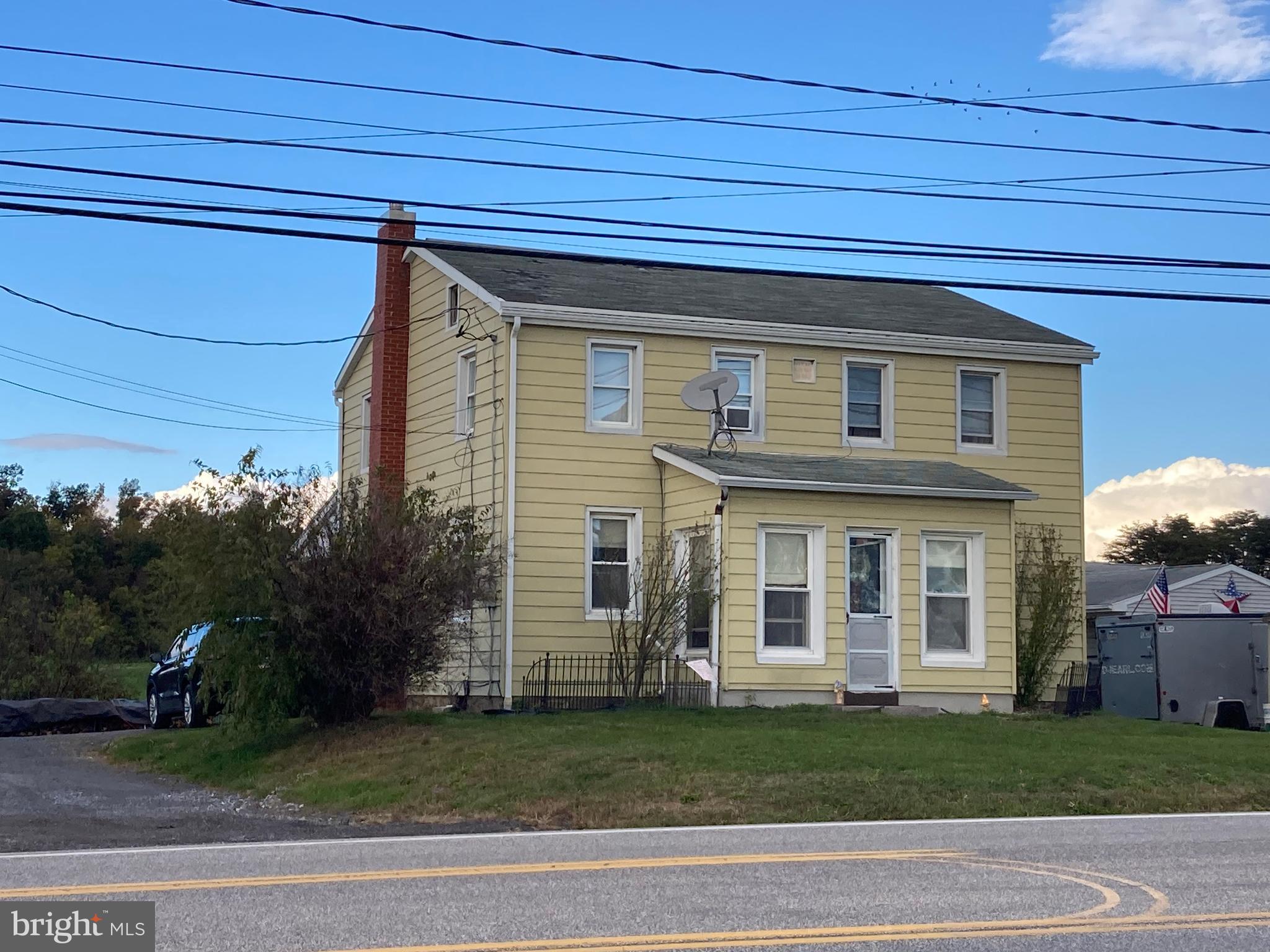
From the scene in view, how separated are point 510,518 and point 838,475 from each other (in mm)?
4931

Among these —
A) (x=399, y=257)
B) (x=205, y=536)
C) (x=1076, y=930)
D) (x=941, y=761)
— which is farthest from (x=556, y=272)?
(x=1076, y=930)

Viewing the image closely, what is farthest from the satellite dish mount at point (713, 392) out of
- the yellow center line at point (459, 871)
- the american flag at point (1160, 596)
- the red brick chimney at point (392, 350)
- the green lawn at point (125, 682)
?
the american flag at point (1160, 596)

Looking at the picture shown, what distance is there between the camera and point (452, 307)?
84.9ft

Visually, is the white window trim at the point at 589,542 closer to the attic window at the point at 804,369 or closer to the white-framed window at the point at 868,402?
the attic window at the point at 804,369

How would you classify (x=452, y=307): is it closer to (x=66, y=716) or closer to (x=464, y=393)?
(x=464, y=393)

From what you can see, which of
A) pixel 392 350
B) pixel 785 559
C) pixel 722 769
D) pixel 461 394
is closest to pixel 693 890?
pixel 722 769

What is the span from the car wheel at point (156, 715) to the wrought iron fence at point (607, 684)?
19.0ft

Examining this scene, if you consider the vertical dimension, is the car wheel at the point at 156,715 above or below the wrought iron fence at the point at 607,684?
below

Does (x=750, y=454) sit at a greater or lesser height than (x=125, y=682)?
greater

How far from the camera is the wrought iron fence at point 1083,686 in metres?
24.4

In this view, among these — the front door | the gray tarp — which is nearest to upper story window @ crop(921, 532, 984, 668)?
the front door

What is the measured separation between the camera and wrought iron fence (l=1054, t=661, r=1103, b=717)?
2444 cm

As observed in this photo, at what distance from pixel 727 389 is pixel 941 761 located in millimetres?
8809

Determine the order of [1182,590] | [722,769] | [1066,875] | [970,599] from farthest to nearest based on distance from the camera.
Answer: [1182,590] → [970,599] → [722,769] → [1066,875]
